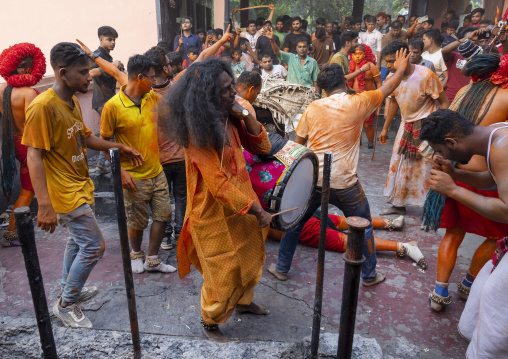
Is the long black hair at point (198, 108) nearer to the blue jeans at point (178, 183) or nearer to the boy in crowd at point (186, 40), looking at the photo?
the blue jeans at point (178, 183)

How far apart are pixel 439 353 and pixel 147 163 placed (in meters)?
2.80

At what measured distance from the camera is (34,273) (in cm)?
187

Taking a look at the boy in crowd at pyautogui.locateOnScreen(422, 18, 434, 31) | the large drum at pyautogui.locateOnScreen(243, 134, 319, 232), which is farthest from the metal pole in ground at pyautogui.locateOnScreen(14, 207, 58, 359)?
the boy in crowd at pyautogui.locateOnScreen(422, 18, 434, 31)

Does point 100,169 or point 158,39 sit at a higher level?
point 158,39

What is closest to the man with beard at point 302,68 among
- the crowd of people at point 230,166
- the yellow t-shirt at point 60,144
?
the crowd of people at point 230,166

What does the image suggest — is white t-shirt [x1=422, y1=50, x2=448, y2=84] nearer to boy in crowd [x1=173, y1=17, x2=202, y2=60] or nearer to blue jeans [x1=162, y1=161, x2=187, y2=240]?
blue jeans [x1=162, y1=161, x2=187, y2=240]

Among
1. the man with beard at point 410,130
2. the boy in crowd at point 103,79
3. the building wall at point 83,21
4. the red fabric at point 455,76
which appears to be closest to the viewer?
the man with beard at point 410,130

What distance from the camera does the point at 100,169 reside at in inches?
245

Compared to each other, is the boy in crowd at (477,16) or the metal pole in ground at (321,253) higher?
the boy in crowd at (477,16)

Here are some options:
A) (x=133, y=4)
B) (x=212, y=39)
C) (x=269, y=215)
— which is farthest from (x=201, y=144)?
(x=133, y=4)

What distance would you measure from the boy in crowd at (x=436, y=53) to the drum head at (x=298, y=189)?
195 inches

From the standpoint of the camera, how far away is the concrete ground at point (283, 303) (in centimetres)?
309

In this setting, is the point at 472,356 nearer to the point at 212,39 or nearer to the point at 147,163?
the point at 147,163

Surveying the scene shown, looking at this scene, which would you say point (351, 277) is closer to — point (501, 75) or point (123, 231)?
point (123, 231)
